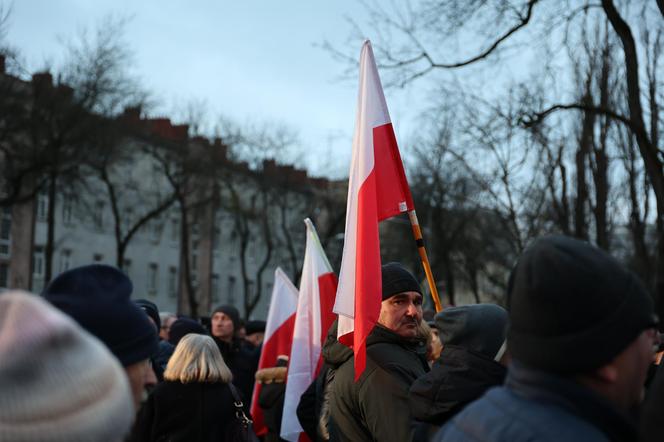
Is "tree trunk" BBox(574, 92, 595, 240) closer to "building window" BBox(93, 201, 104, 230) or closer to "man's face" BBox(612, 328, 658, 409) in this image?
"building window" BBox(93, 201, 104, 230)

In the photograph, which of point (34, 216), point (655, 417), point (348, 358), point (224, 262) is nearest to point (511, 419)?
point (655, 417)

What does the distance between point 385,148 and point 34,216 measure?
47360 millimetres

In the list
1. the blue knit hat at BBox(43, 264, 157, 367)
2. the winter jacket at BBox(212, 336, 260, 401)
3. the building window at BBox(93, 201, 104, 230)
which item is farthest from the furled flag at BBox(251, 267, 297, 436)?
the building window at BBox(93, 201, 104, 230)

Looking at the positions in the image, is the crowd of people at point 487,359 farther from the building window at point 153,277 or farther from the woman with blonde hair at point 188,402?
the building window at point 153,277

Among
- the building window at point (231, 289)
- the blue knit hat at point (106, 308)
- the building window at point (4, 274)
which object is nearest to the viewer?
the blue knit hat at point (106, 308)

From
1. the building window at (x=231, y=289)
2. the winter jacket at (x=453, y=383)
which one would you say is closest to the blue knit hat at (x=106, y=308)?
the winter jacket at (x=453, y=383)

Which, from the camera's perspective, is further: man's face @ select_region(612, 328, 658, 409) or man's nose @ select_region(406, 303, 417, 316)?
man's nose @ select_region(406, 303, 417, 316)

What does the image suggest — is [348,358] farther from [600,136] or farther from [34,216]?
[34,216]

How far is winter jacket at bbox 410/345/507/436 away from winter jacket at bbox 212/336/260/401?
7.12m

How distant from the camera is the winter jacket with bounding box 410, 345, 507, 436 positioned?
3.76 meters

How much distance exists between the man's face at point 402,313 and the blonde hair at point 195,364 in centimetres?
144

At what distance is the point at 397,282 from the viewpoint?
5938 mm

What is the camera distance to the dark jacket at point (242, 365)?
437 inches

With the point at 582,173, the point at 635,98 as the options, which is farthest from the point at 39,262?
the point at 635,98
